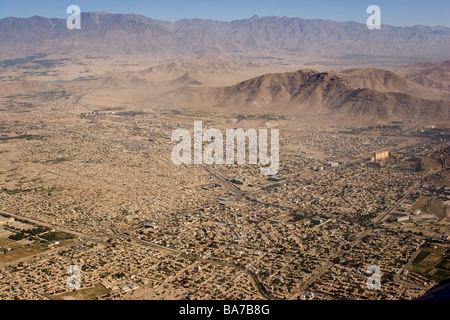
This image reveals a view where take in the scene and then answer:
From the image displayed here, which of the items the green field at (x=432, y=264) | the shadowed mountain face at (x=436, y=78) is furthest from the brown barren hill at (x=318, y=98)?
the green field at (x=432, y=264)

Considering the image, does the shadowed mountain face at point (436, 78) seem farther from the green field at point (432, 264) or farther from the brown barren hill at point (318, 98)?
the green field at point (432, 264)

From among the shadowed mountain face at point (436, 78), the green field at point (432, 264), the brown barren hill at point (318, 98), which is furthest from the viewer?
the shadowed mountain face at point (436, 78)

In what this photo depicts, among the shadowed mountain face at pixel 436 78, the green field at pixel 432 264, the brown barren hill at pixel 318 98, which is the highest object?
the shadowed mountain face at pixel 436 78

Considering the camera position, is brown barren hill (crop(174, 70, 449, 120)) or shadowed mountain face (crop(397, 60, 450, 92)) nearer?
brown barren hill (crop(174, 70, 449, 120))

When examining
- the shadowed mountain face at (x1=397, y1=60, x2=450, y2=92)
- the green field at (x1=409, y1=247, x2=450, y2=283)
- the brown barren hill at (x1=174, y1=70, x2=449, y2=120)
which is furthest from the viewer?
the shadowed mountain face at (x1=397, y1=60, x2=450, y2=92)

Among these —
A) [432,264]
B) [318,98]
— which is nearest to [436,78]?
[318,98]

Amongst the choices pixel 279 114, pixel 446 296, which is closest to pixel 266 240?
pixel 446 296

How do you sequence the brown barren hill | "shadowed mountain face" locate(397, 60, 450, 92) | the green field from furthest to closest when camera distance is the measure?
"shadowed mountain face" locate(397, 60, 450, 92), the brown barren hill, the green field

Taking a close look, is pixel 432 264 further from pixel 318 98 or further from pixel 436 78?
pixel 436 78

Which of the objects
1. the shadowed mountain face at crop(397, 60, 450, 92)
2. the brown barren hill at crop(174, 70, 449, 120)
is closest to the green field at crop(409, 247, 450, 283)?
the brown barren hill at crop(174, 70, 449, 120)

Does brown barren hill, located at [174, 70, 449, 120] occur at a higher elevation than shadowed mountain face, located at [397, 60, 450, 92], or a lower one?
lower

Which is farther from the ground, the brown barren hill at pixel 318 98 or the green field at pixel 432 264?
the brown barren hill at pixel 318 98

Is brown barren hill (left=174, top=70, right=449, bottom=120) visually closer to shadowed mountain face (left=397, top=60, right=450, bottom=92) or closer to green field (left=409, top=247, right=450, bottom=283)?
shadowed mountain face (left=397, top=60, right=450, bottom=92)
